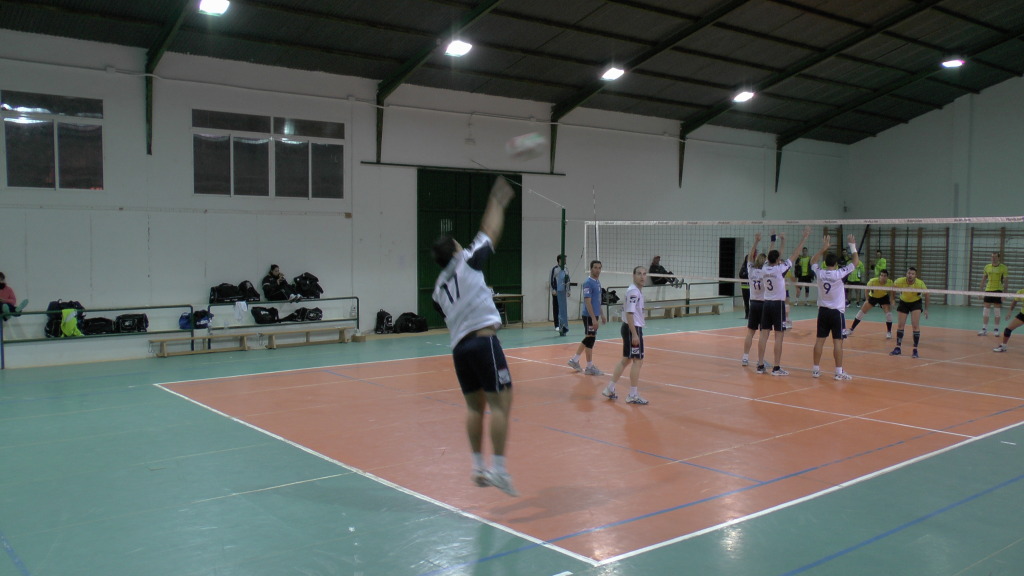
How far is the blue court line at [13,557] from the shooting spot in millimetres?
4930

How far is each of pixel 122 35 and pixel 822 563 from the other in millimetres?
15534

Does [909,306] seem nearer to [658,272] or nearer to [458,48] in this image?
[658,272]

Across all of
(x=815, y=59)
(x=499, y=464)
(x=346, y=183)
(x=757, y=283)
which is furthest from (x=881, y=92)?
(x=499, y=464)

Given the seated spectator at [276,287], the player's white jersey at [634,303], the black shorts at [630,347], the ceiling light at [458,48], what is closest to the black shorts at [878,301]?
the black shorts at [630,347]

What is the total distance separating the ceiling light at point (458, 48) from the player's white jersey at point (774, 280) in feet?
26.8

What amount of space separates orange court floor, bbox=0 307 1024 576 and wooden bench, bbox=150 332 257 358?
2376mm

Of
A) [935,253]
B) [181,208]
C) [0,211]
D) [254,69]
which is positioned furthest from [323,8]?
[935,253]

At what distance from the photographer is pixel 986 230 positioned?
26734mm

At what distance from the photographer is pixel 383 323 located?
18844 millimetres

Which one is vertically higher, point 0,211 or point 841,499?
point 0,211

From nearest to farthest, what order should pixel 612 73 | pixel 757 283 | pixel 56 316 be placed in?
pixel 757 283
pixel 56 316
pixel 612 73

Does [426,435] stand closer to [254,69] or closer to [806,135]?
[254,69]

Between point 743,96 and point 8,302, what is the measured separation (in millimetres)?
19728

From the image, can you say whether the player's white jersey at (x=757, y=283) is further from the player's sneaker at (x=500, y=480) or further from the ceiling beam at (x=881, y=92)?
the ceiling beam at (x=881, y=92)
